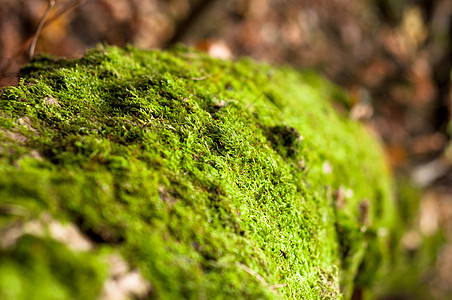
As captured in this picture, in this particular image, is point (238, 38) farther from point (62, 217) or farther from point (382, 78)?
point (62, 217)

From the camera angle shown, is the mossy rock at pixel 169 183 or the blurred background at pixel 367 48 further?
the blurred background at pixel 367 48

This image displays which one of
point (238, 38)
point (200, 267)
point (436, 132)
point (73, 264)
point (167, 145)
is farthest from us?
point (436, 132)

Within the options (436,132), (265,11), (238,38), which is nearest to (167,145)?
(238,38)

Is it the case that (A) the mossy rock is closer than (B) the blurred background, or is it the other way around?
(A) the mossy rock

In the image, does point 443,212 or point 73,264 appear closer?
point 73,264

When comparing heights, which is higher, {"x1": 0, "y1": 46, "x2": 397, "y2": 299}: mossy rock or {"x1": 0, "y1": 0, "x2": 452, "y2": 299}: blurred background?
{"x1": 0, "y1": 0, "x2": 452, "y2": 299}: blurred background
